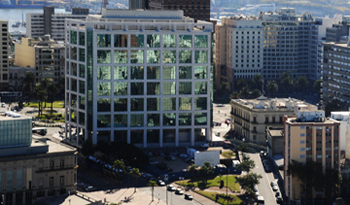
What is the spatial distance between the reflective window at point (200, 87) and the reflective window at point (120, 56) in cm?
1988

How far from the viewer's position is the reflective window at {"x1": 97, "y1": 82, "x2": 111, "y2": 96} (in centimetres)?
19288

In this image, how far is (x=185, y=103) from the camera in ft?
650

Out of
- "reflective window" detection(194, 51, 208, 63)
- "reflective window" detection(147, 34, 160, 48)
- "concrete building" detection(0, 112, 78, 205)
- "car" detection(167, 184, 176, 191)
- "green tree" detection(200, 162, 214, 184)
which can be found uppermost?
"reflective window" detection(147, 34, 160, 48)

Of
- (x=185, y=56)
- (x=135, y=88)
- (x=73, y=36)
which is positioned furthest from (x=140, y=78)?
(x=73, y=36)

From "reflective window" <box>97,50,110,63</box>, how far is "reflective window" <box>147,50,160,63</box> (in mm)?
10373

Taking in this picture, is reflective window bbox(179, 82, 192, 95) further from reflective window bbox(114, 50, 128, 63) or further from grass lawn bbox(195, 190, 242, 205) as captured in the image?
grass lawn bbox(195, 190, 242, 205)

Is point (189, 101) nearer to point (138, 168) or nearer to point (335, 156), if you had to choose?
point (138, 168)

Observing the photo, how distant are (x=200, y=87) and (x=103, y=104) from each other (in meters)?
26.1

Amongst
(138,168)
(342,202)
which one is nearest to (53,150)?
(138,168)

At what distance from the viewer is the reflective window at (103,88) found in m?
193

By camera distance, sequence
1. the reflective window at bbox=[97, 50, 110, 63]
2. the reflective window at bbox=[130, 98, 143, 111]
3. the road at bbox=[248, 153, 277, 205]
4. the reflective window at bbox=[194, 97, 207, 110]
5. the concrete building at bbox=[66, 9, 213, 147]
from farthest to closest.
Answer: the reflective window at bbox=[194, 97, 207, 110], the reflective window at bbox=[130, 98, 143, 111], the concrete building at bbox=[66, 9, 213, 147], the reflective window at bbox=[97, 50, 110, 63], the road at bbox=[248, 153, 277, 205]

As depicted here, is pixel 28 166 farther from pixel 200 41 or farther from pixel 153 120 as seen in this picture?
pixel 200 41

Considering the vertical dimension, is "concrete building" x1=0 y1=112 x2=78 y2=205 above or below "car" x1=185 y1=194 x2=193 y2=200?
above

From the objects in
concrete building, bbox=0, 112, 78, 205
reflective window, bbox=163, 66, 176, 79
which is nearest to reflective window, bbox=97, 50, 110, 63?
reflective window, bbox=163, 66, 176, 79
